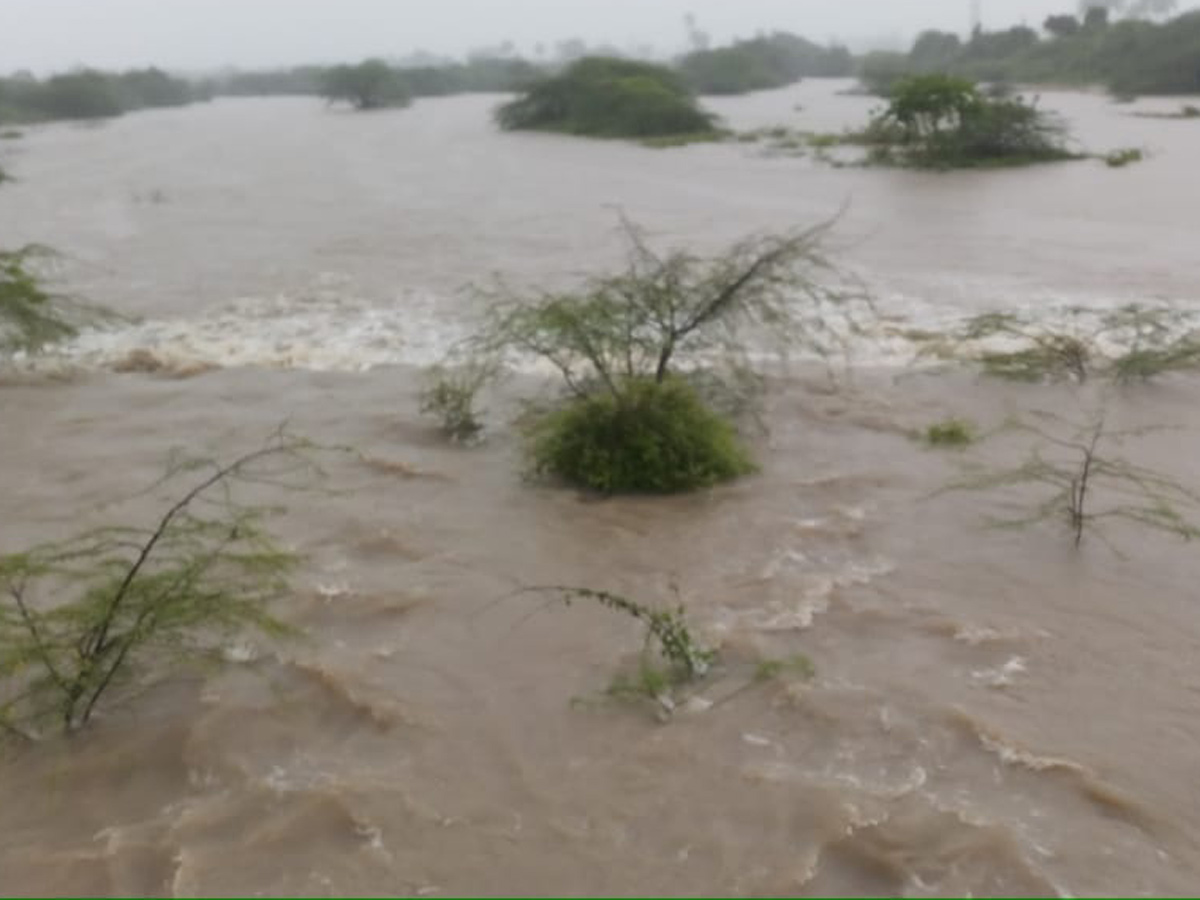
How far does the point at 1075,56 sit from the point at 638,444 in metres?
54.9

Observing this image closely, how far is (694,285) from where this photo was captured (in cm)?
734

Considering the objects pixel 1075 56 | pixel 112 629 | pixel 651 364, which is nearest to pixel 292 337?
pixel 651 364

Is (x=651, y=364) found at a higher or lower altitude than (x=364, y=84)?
lower

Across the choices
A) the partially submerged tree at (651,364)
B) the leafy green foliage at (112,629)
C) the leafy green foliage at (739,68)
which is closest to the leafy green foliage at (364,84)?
the leafy green foliage at (739,68)

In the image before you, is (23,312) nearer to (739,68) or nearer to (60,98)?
(60,98)

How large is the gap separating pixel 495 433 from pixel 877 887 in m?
4.75

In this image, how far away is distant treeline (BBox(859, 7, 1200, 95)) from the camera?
42875mm

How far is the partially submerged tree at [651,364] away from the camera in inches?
261

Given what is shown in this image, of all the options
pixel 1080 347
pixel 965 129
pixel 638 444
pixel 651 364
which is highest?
pixel 965 129

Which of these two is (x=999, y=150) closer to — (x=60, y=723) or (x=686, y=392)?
(x=686, y=392)

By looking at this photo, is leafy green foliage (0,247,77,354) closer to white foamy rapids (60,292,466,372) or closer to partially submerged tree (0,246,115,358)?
partially submerged tree (0,246,115,358)

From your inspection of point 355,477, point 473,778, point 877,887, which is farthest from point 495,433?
point 877,887

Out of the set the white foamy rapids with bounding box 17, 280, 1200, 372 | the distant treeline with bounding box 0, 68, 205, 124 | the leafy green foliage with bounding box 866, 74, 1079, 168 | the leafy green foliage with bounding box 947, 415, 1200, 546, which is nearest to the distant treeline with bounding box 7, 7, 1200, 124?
the distant treeline with bounding box 0, 68, 205, 124

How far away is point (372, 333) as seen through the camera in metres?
10.8
